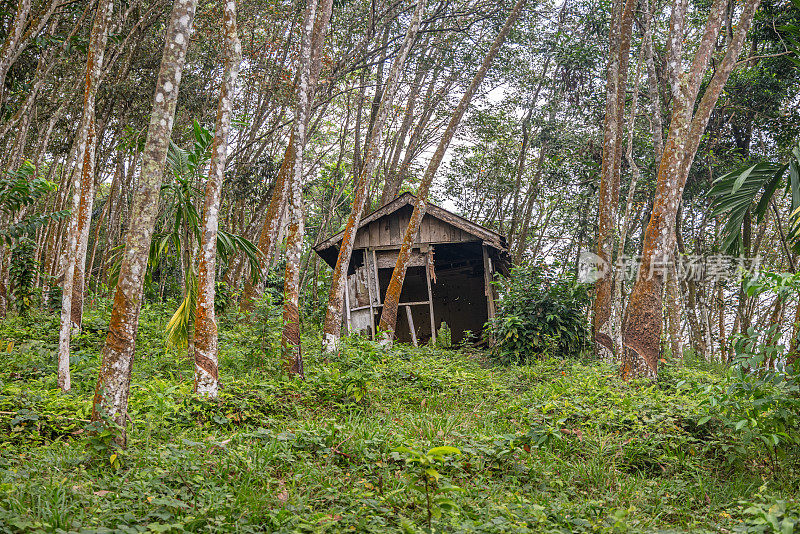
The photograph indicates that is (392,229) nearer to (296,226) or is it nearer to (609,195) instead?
(609,195)

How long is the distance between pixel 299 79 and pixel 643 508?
6.58 m

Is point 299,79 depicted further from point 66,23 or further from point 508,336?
point 66,23

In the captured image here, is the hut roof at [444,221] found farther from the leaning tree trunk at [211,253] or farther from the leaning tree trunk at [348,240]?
the leaning tree trunk at [211,253]

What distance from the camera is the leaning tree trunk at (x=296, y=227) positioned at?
23.4 ft

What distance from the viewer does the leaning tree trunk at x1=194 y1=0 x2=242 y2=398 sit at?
584 cm

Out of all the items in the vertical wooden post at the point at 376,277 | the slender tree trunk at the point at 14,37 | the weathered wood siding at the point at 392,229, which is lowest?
the vertical wooden post at the point at 376,277

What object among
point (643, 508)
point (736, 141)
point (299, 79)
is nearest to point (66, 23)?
point (299, 79)

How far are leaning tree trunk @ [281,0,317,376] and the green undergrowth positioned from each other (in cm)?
42

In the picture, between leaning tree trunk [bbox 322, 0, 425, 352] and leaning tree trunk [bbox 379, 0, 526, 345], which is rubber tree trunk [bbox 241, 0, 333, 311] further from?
leaning tree trunk [bbox 379, 0, 526, 345]

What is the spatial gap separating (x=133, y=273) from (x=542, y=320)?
805cm

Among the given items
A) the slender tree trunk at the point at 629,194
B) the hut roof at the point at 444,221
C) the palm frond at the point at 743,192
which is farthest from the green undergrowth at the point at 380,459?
the hut roof at the point at 444,221

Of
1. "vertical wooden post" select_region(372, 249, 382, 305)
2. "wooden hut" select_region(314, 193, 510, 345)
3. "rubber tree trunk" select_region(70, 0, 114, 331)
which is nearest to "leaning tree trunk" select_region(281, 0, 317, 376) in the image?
A: "rubber tree trunk" select_region(70, 0, 114, 331)

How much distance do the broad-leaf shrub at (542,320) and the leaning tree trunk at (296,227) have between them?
4.60 m

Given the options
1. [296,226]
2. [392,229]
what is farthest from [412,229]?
[296,226]
